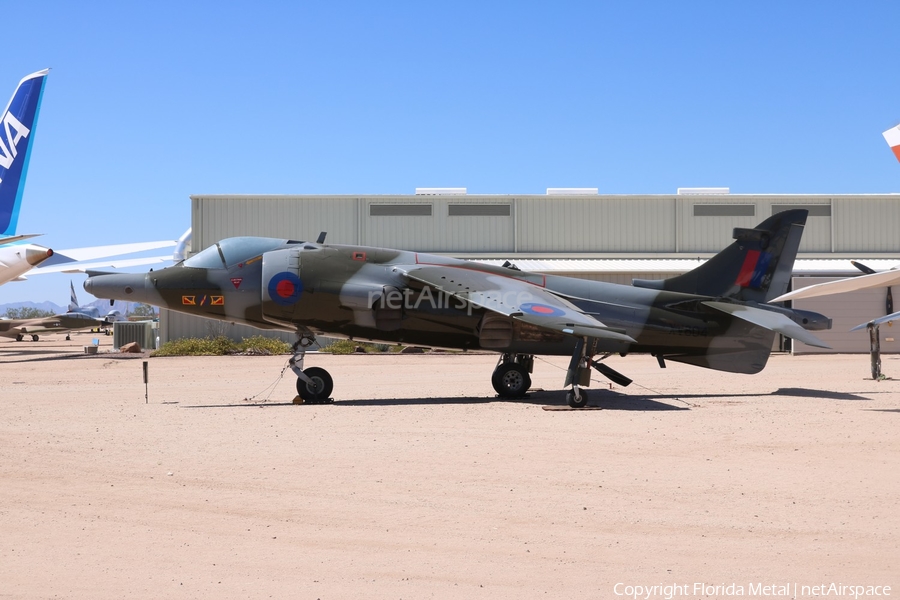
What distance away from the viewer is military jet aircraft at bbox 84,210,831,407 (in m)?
16.7

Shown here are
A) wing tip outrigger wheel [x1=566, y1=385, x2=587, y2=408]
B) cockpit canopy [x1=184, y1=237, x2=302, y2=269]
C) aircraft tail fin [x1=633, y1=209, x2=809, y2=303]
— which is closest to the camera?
wing tip outrigger wheel [x1=566, y1=385, x2=587, y2=408]

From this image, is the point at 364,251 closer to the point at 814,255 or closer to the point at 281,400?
the point at 281,400

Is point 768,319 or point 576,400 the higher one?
point 768,319

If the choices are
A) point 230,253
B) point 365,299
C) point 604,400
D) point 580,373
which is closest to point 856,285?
point 580,373

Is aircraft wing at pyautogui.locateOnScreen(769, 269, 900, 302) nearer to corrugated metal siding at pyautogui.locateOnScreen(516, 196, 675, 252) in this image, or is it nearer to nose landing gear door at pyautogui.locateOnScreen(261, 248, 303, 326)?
nose landing gear door at pyautogui.locateOnScreen(261, 248, 303, 326)

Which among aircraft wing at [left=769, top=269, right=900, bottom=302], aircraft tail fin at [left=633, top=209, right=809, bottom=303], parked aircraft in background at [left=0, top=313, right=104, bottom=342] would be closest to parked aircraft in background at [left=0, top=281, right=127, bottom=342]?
parked aircraft in background at [left=0, top=313, right=104, bottom=342]

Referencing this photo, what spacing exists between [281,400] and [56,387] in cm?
664

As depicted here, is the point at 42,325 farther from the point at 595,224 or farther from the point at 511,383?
the point at 511,383

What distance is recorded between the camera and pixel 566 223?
41031 mm

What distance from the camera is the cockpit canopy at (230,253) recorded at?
16953 mm

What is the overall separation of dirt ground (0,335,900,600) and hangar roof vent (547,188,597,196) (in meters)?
26.1

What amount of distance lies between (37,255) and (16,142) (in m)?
4.34

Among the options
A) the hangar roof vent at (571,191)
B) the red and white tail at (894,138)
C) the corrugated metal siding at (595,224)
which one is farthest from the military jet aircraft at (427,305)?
the hangar roof vent at (571,191)

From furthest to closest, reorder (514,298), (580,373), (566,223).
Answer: (566,223), (514,298), (580,373)
